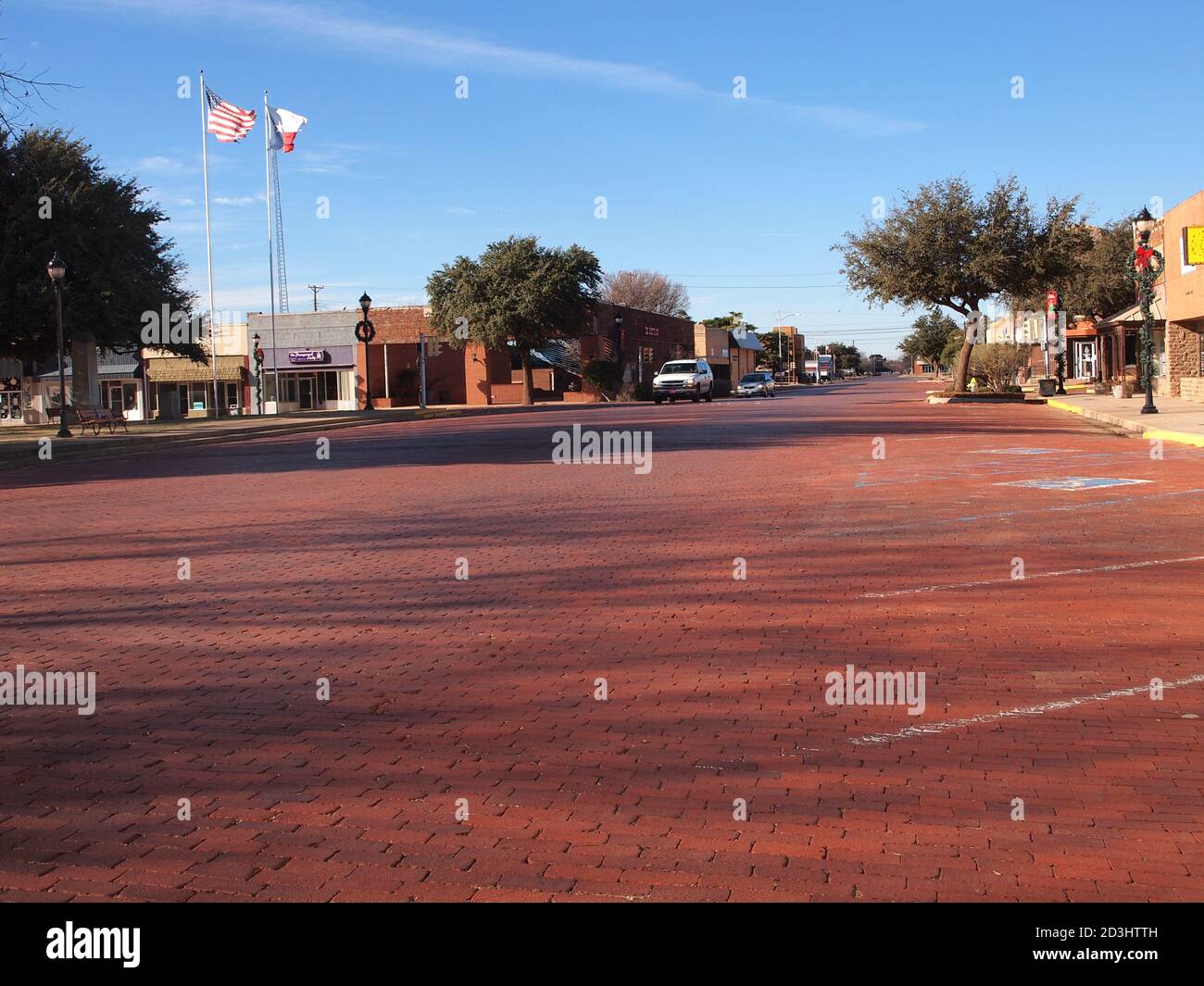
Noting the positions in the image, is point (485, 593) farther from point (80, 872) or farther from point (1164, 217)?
point (1164, 217)

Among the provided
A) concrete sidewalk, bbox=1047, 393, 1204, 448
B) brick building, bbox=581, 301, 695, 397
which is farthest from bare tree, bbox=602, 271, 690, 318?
concrete sidewalk, bbox=1047, 393, 1204, 448

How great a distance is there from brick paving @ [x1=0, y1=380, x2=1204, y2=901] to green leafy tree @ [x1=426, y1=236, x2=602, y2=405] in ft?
169

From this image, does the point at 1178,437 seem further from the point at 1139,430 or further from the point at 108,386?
the point at 108,386

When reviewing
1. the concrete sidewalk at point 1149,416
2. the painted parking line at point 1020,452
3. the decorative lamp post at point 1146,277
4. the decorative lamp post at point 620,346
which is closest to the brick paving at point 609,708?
the painted parking line at point 1020,452

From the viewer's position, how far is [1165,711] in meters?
5.88

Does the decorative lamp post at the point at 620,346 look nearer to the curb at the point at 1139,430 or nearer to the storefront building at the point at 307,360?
the storefront building at the point at 307,360

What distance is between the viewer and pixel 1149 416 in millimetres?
29344

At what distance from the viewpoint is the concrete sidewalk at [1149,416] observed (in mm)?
23297

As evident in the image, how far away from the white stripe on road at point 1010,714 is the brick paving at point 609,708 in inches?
1.1

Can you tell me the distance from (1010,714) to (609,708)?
2030 mm

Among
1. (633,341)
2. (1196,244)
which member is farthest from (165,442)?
(633,341)

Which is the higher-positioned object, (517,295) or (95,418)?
→ (517,295)

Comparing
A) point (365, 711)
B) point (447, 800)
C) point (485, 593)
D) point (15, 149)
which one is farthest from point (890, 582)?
point (15, 149)
